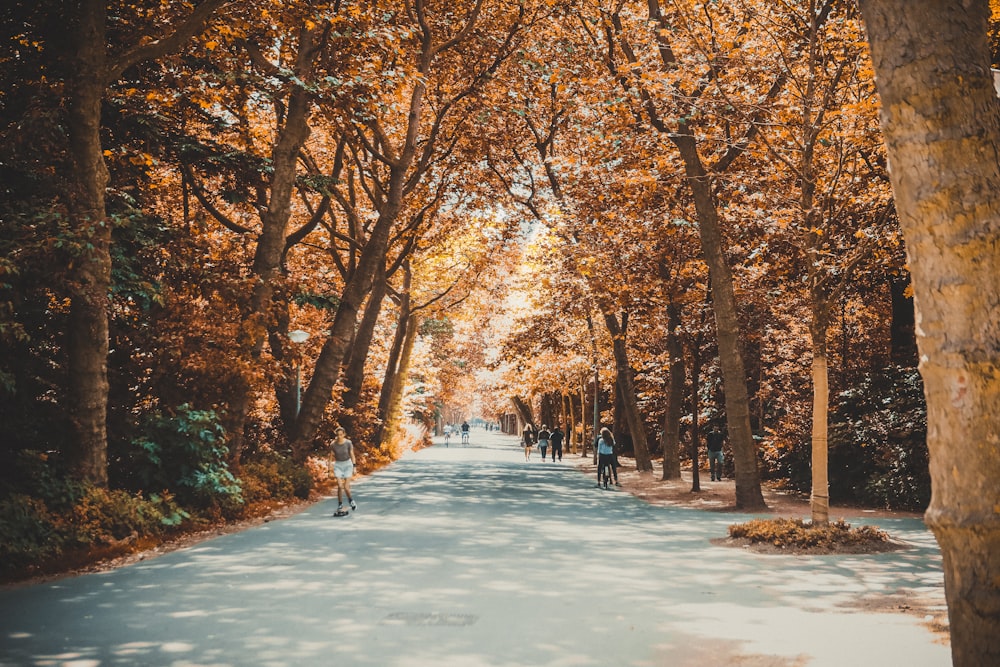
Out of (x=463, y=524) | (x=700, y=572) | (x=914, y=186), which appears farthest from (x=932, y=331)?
(x=463, y=524)

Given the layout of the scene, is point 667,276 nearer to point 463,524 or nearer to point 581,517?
point 581,517

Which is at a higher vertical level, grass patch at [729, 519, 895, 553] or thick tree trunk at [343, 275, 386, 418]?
thick tree trunk at [343, 275, 386, 418]

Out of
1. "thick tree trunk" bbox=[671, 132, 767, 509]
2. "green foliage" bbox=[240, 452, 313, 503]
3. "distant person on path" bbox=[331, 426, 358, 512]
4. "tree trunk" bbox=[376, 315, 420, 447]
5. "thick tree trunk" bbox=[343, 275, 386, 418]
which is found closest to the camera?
"distant person on path" bbox=[331, 426, 358, 512]

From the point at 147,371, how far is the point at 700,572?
33.5 feet

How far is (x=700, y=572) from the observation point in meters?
10.2

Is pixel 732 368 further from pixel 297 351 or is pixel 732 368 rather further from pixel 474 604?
pixel 474 604

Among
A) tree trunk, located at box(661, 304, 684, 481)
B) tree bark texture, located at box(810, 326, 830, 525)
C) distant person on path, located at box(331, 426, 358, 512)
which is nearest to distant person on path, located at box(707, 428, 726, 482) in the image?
tree trunk, located at box(661, 304, 684, 481)

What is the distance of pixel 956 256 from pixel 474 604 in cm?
572

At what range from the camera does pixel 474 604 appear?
794cm

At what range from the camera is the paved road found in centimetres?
621

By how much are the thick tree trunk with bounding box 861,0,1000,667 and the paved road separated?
10.2 ft

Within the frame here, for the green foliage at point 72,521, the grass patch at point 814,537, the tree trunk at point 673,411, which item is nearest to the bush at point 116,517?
the green foliage at point 72,521

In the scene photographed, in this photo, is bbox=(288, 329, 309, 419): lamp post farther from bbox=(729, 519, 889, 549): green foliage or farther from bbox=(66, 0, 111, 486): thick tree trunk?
bbox=(729, 519, 889, 549): green foliage

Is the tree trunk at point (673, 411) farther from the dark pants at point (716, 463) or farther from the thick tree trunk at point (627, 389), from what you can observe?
the thick tree trunk at point (627, 389)
